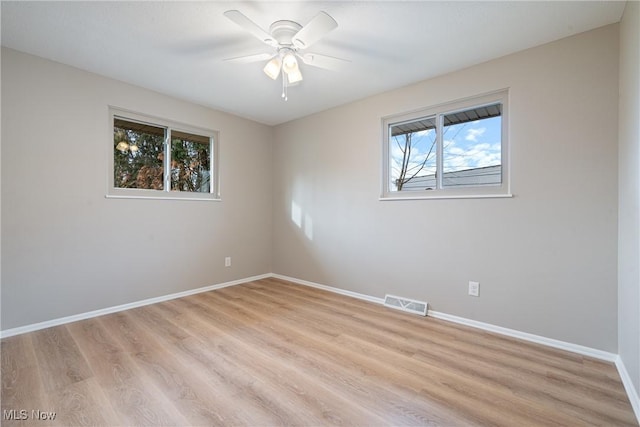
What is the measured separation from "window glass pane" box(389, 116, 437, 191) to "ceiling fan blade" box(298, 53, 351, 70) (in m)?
1.13

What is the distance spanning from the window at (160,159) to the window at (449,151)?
7.66 feet

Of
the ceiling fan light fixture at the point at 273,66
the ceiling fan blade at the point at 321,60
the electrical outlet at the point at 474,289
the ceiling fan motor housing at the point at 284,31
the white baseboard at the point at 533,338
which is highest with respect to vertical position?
the ceiling fan motor housing at the point at 284,31

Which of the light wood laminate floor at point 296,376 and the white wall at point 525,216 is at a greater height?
the white wall at point 525,216

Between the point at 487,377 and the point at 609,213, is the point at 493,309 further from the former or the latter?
the point at 609,213

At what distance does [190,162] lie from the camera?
3611 mm

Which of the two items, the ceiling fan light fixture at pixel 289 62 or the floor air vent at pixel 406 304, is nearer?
the ceiling fan light fixture at pixel 289 62

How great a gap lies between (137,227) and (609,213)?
417 centimetres

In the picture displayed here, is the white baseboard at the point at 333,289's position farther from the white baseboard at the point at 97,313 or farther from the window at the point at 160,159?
the window at the point at 160,159

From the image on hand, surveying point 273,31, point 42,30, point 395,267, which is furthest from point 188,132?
point 395,267

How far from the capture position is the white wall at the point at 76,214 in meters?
2.36

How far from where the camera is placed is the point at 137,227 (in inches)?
121

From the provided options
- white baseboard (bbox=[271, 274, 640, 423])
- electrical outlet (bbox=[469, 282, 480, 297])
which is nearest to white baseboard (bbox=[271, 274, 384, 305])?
white baseboard (bbox=[271, 274, 640, 423])

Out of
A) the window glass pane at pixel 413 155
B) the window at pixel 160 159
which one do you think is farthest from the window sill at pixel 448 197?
the window at pixel 160 159

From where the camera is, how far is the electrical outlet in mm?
2559
